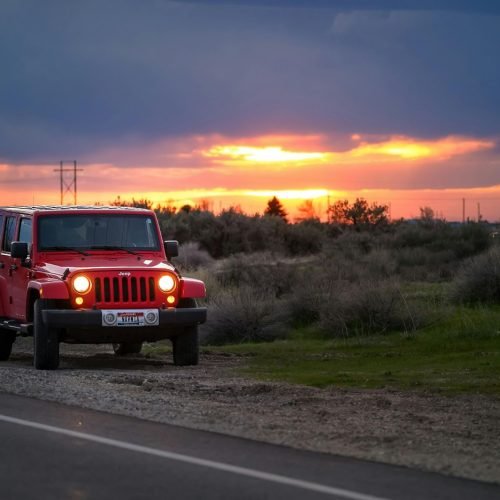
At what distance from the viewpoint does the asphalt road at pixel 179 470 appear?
815 cm

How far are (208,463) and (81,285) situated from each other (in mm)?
7683

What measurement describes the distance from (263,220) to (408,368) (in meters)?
45.6

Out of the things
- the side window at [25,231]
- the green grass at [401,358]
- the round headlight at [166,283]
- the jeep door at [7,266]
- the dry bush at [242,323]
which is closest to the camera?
the green grass at [401,358]

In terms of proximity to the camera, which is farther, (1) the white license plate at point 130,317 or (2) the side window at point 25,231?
(2) the side window at point 25,231

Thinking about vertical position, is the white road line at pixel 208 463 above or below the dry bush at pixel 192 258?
below

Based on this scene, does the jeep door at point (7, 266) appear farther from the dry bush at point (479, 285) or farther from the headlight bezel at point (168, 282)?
the dry bush at point (479, 285)

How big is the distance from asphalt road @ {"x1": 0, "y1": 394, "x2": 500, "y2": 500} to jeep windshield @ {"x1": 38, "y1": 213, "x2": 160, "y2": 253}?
7032 millimetres

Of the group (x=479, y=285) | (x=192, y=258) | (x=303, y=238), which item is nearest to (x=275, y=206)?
(x=303, y=238)

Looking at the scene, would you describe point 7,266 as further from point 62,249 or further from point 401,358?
point 401,358

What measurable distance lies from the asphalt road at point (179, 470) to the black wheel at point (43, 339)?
528cm

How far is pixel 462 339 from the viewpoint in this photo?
20516 mm

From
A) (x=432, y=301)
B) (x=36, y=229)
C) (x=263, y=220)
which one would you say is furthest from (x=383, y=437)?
(x=263, y=220)

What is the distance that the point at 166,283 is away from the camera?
55.5 ft

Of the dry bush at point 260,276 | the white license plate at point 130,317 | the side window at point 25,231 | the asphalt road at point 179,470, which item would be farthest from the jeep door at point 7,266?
the dry bush at point 260,276
